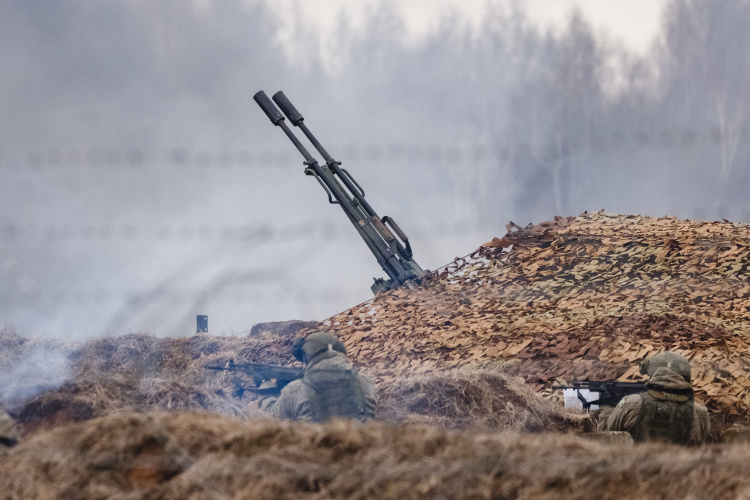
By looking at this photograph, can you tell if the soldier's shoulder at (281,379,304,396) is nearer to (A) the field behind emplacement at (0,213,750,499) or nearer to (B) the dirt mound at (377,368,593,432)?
(A) the field behind emplacement at (0,213,750,499)

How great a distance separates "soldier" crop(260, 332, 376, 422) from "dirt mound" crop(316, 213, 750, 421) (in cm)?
471

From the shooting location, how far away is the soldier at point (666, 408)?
6.85 meters

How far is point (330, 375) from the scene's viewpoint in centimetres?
653

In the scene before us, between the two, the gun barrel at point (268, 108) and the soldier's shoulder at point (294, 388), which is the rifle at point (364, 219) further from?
the soldier's shoulder at point (294, 388)

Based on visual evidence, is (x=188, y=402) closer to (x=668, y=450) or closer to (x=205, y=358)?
(x=668, y=450)

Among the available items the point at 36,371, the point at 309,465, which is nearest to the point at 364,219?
the point at 36,371

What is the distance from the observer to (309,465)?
3668 mm

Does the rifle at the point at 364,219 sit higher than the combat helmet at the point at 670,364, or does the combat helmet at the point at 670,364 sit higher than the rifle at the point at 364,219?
the rifle at the point at 364,219

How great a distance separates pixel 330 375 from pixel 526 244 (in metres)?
13.3

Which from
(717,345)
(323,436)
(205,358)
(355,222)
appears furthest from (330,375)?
(355,222)

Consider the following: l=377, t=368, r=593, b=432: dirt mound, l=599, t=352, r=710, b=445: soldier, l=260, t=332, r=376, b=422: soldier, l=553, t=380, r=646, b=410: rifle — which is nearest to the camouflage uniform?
l=260, t=332, r=376, b=422: soldier

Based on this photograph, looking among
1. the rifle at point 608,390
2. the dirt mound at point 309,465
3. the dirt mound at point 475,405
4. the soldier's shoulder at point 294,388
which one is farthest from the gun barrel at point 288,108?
the dirt mound at point 309,465

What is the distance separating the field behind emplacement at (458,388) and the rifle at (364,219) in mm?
456

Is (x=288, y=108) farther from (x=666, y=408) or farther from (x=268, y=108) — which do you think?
(x=666, y=408)
